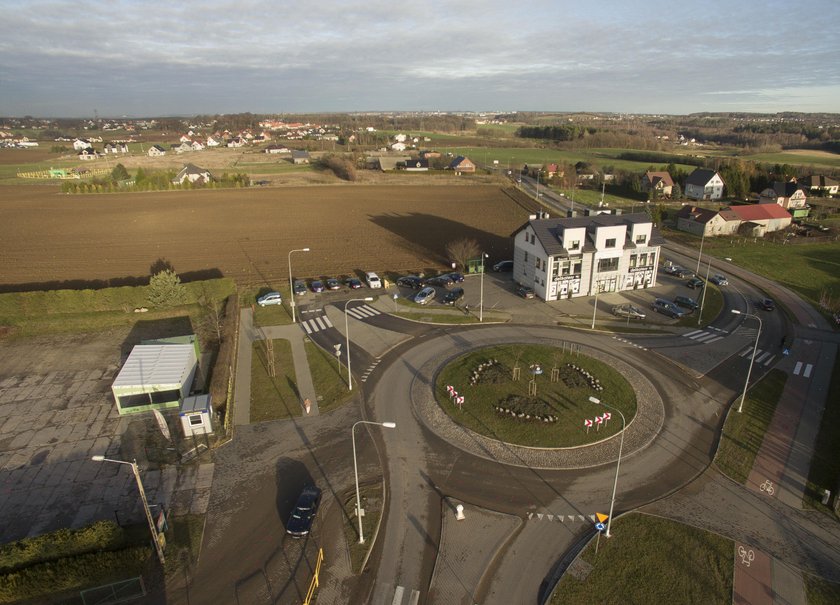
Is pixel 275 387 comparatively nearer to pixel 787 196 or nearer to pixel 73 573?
pixel 73 573

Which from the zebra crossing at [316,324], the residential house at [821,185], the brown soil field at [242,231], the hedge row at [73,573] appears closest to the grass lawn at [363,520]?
the hedge row at [73,573]

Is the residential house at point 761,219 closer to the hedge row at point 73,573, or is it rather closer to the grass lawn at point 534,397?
the grass lawn at point 534,397

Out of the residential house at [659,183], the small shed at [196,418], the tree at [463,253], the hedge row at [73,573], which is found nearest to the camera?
the hedge row at [73,573]

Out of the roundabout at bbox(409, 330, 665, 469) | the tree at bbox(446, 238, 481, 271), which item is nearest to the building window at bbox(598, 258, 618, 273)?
the roundabout at bbox(409, 330, 665, 469)

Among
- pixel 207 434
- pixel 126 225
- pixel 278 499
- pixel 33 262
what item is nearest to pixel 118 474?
pixel 207 434

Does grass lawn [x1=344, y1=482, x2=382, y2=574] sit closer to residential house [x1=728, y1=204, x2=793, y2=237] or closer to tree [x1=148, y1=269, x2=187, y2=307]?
tree [x1=148, y1=269, x2=187, y2=307]

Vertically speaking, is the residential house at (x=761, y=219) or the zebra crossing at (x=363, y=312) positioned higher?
the residential house at (x=761, y=219)
